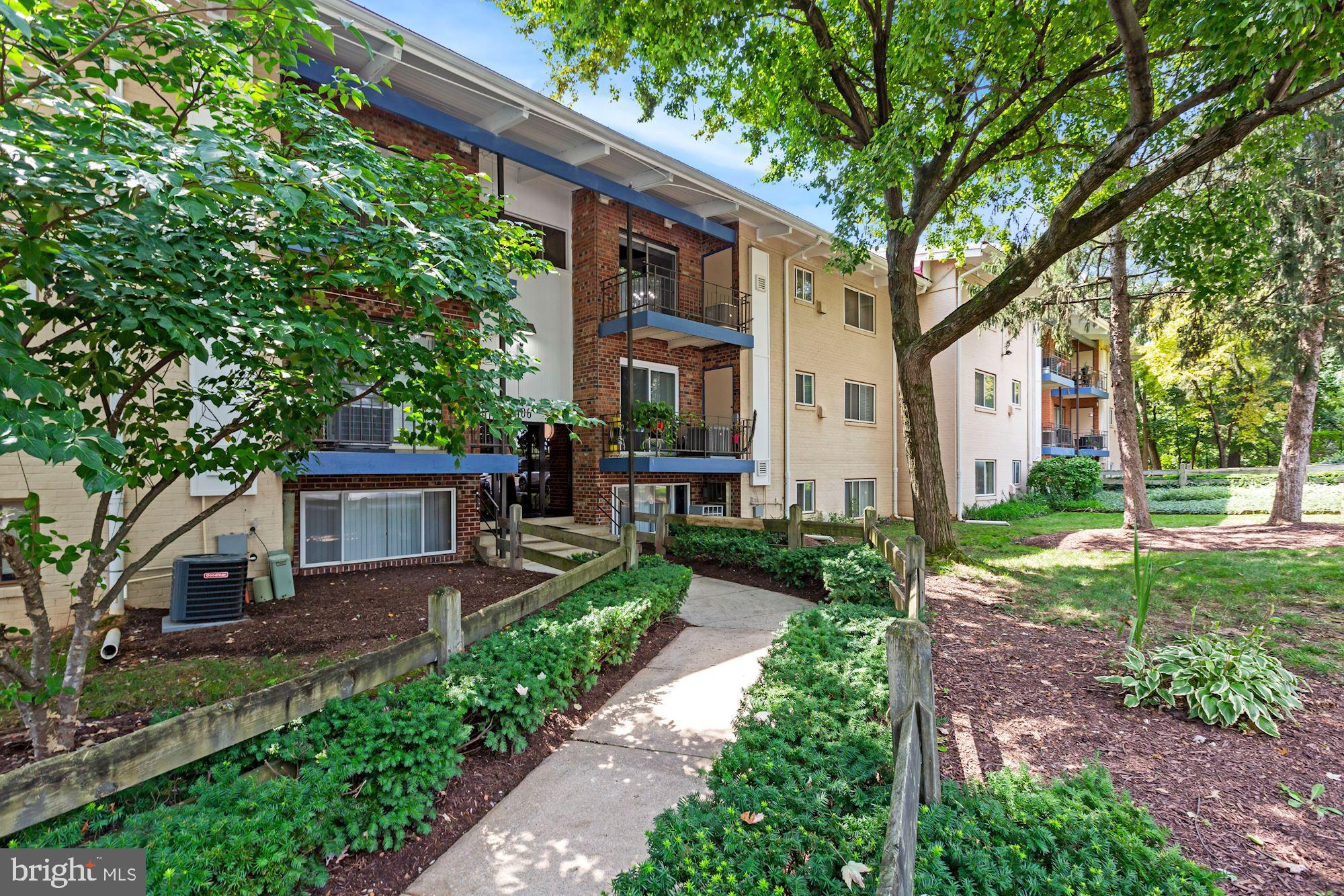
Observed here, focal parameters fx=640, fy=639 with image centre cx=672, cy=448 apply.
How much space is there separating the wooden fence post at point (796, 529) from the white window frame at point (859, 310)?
31.1 feet

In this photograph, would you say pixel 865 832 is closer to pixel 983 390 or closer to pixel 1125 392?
pixel 1125 392

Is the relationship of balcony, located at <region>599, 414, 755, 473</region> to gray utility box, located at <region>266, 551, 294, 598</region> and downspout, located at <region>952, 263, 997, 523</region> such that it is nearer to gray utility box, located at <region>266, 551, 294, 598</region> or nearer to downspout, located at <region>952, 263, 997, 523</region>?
gray utility box, located at <region>266, 551, 294, 598</region>

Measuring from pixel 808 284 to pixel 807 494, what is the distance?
17.7ft

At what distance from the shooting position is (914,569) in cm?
588

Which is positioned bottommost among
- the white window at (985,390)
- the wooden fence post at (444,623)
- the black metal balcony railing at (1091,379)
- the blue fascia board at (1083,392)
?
the wooden fence post at (444,623)

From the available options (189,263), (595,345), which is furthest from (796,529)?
(189,263)

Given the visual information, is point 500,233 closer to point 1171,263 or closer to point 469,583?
point 469,583

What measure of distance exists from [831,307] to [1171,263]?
8.26 metres

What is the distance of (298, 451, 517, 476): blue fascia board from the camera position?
8.30m

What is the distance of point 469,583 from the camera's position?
867cm

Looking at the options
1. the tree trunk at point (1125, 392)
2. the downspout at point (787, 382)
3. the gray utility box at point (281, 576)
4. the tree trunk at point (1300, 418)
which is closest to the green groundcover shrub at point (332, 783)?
the gray utility box at point (281, 576)

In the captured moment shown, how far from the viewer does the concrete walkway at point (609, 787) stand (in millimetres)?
3039

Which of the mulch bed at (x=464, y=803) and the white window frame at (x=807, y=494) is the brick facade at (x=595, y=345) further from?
the mulch bed at (x=464, y=803)

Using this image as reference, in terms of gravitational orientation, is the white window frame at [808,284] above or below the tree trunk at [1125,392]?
above
